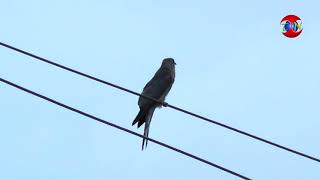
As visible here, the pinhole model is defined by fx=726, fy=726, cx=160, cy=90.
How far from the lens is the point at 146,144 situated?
349 inches

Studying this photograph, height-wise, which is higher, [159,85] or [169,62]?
[169,62]

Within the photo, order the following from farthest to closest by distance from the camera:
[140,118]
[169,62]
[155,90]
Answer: [169,62] < [155,90] < [140,118]

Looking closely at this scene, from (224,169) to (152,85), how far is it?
533cm

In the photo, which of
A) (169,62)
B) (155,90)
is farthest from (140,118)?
(169,62)

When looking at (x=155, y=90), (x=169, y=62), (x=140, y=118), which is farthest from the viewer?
(x=169, y=62)

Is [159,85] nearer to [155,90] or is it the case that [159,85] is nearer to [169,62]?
[155,90]

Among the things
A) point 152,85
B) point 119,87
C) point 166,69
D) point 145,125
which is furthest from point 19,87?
point 166,69

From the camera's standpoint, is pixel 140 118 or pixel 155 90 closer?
pixel 140 118

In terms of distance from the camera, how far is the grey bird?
9.97 m

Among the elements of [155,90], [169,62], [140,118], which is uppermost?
[169,62]

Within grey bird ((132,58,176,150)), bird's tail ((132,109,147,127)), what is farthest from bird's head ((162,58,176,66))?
bird's tail ((132,109,147,127))

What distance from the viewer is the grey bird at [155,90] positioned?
392 inches

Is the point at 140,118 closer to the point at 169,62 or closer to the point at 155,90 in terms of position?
the point at 155,90

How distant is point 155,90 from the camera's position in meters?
10.9
